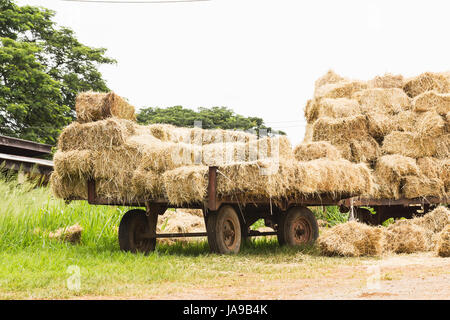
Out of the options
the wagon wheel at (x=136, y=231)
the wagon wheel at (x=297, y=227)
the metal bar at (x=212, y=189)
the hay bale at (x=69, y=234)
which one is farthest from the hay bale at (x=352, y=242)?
the hay bale at (x=69, y=234)

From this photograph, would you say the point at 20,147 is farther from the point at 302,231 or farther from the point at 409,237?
the point at 409,237

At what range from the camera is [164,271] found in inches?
302

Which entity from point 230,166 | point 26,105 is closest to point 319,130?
point 230,166

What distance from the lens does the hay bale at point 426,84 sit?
51.1 feet

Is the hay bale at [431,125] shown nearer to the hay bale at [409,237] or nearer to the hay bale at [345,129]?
the hay bale at [345,129]

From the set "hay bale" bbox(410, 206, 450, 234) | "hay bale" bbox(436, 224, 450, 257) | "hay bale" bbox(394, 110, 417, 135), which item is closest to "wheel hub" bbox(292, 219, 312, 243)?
"hay bale" bbox(410, 206, 450, 234)

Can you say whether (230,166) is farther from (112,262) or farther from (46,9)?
(46,9)

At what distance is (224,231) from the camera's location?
10.1 m

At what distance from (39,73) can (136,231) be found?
22.6m

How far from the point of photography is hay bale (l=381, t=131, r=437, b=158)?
14.3 m

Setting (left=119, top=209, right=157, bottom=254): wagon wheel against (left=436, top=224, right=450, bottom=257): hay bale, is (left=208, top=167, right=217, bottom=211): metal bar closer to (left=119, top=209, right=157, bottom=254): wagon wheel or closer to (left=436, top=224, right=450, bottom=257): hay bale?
(left=119, top=209, right=157, bottom=254): wagon wheel

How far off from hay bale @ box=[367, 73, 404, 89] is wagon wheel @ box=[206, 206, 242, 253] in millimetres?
7858

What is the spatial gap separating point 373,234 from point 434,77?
7398 millimetres

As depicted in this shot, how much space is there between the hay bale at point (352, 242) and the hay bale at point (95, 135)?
408 cm
